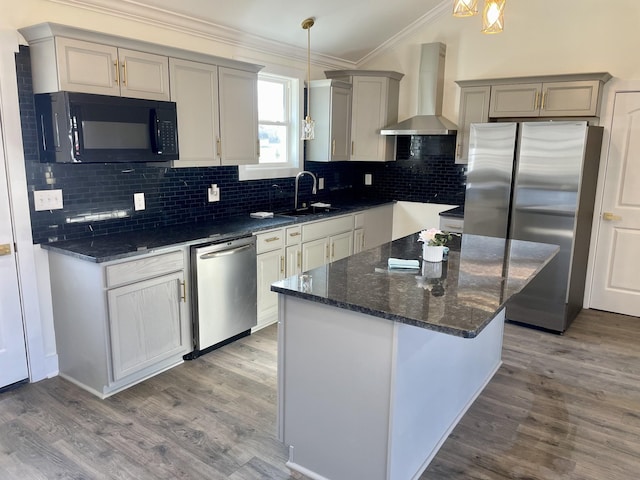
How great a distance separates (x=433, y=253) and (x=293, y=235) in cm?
177

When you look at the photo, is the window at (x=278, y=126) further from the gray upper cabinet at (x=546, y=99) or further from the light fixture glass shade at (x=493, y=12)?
the light fixture glass shade at (x=493, y=12)

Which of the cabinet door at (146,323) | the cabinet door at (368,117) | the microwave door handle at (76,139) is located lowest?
the cabinet door at (146,323)

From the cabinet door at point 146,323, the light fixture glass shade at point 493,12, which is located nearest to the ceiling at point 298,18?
the cabinet door at point 146,323

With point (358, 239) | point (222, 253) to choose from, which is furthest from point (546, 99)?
point (222, 253)

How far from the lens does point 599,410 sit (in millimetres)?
2994

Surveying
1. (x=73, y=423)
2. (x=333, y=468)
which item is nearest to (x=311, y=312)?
(x=333, y=468)

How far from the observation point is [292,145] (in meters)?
5.10

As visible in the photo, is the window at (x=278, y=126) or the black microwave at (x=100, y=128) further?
the window at (x=278, y=126)

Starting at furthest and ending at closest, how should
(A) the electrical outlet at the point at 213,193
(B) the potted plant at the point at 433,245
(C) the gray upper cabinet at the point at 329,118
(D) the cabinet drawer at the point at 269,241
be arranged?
(C) the gray upper cabinet at the point at 329,118 < (A) the electrical outlet at the point at 213,193 < (D) the cabinet drawer at the point at 269,241 < (B) the potted plant at the point at 433,245

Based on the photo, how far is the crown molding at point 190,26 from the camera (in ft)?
10.7

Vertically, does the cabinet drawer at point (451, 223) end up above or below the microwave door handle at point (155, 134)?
below

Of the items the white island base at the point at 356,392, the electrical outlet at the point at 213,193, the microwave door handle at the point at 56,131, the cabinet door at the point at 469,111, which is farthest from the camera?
the cabinet door at the point at 469,111

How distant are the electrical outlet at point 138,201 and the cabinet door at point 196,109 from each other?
388 mm

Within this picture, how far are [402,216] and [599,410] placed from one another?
10.6ft
